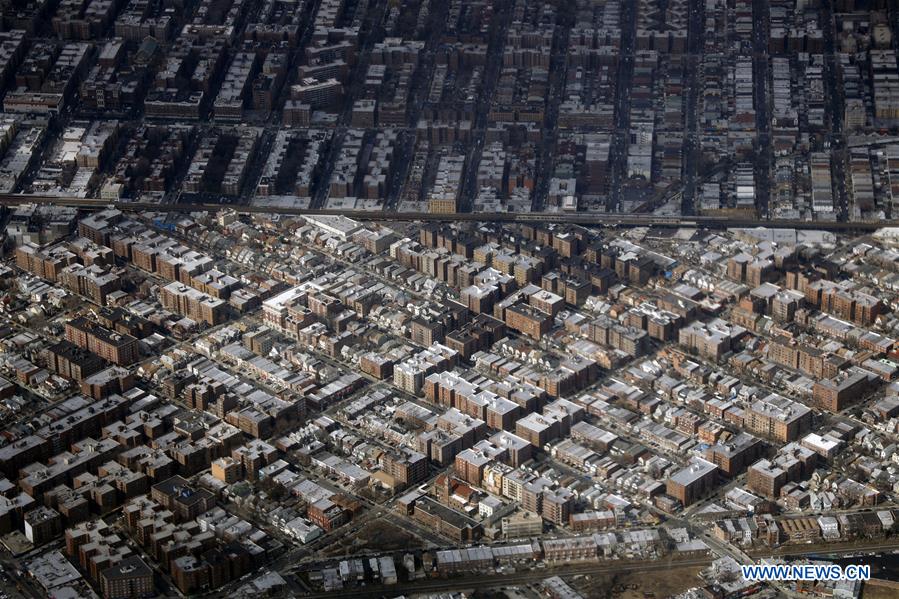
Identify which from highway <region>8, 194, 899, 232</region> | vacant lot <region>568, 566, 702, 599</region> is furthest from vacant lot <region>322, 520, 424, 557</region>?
highway <region>8, 194, 899, 232</region>

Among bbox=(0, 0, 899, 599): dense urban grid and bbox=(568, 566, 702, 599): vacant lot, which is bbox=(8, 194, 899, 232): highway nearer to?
bbox=(0, 0, 899, 599): dense urban grid

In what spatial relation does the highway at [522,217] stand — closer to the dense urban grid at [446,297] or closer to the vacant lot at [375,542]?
the dense urban grid at [446,297]

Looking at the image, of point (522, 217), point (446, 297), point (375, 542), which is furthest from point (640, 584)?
point (522, 217)

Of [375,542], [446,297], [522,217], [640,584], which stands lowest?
[640,584]

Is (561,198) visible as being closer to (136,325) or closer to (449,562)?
(136,325)

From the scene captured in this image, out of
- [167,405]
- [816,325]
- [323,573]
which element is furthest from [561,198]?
[323,573]

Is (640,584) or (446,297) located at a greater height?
(446,297)

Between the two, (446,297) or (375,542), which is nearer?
(375,542)

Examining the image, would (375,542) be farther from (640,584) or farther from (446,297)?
(446,297)
